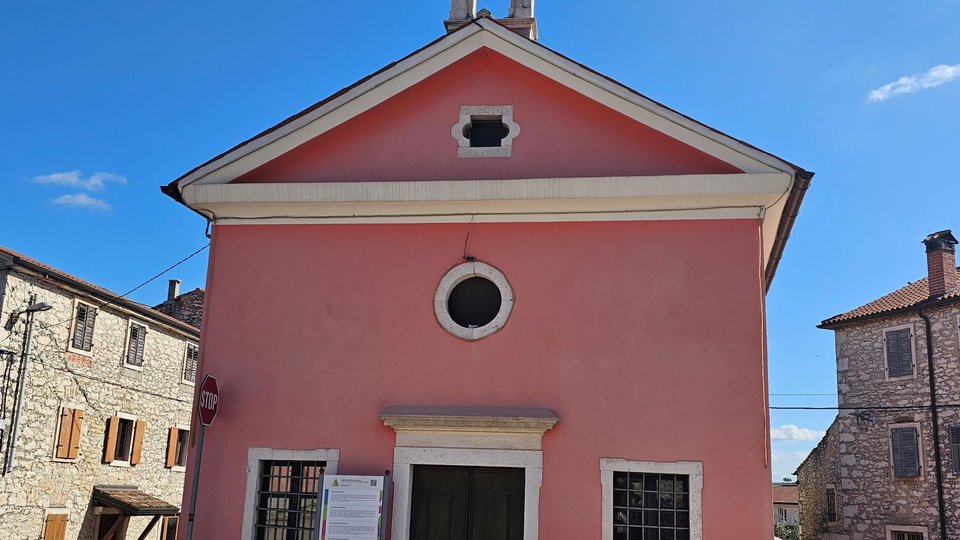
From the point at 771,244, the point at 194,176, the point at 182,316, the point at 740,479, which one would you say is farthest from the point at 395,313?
the point at 182,316

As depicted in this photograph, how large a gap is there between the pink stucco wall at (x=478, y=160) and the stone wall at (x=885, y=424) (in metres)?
16.9

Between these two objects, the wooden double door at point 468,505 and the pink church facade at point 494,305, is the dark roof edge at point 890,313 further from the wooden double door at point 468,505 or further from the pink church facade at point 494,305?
the wooden double door at point 468,505

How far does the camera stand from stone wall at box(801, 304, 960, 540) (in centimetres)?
2319

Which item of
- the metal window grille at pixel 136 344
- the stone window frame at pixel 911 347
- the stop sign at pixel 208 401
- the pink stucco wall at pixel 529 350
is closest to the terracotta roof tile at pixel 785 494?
the stone window frame at pixel 911 347

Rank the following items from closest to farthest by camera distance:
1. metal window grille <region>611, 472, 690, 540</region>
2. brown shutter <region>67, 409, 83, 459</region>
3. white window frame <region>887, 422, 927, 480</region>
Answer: metal window grille <region>611, 472, 690, 540</region> < brown shutter <region>67, 409, 83, 459</region> < white window frame <region>887, 422, 927, 480</region>

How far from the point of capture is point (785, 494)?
50031mm

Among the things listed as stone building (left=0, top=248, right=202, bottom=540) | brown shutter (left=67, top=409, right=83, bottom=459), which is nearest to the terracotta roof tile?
stone building (left=0, top=248, right=202, bottom=540)

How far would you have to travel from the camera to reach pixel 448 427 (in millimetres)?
9508

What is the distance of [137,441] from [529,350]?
18549 mm

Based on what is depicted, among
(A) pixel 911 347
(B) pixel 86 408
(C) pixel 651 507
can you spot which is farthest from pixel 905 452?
(B) pixel 86 408

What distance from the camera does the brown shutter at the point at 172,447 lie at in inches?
1053

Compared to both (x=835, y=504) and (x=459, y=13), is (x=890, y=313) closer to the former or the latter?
(x=835, y=504)

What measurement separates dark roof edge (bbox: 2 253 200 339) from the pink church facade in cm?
1087

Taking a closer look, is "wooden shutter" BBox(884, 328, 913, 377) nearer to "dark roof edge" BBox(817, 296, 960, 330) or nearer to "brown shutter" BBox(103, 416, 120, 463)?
"dark roof edge" BBox(817, 296, 960, 330)
